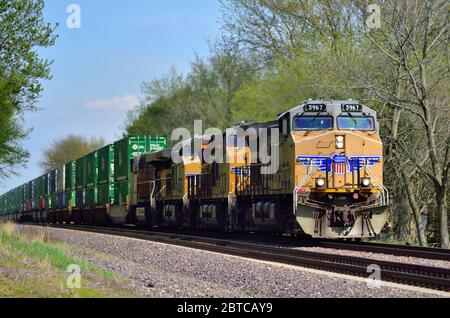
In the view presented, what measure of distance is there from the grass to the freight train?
21.7 feet

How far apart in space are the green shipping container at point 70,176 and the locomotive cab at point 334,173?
102 feet

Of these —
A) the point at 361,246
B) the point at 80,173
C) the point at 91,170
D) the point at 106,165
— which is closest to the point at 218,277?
the point at 361,246

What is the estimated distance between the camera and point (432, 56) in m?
26.4

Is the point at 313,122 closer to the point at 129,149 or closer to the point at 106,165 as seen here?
the point at 129,149

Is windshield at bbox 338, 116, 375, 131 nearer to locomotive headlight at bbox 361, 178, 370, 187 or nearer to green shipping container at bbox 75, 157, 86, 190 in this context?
locomotive headlight at bbox 361, 178, 370, 187

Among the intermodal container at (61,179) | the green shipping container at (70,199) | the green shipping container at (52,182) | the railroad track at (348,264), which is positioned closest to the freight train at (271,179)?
the railroad track at (348,264)

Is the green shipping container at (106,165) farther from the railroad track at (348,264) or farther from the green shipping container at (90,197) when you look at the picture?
the railroad track at (348,264)

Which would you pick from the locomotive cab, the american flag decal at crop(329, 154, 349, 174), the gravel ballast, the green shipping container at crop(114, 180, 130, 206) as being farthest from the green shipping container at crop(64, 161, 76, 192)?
the american flag decal at crop(329, 154, 349, 174)

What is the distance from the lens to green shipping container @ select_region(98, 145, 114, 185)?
3959 centimetres

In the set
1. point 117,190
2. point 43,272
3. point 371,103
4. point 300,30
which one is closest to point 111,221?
point 117,190

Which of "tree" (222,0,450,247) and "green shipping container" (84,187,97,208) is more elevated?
"tree" (222,0,450,247)

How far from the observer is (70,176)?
50250 mm
